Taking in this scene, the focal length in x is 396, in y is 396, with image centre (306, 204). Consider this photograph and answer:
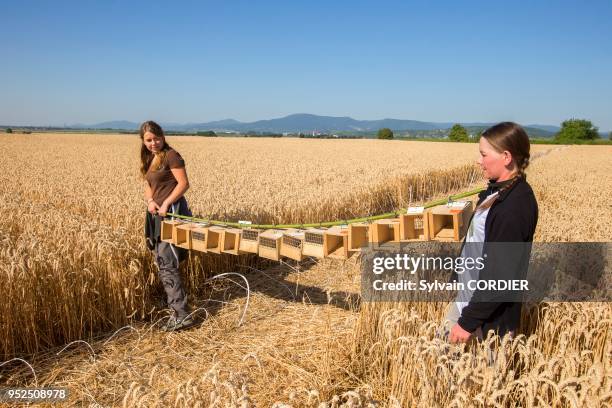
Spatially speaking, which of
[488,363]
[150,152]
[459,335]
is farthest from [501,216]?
[150,152]

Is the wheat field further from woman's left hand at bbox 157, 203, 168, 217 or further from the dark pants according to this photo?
woman's left hand at bbox 157, 203, 168, 217

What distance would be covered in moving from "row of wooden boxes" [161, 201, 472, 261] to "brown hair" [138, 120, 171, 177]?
764 mm

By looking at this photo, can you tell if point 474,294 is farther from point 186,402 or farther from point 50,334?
point 50,334

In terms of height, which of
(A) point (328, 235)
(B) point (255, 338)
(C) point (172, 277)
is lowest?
(B) point (255, 338)

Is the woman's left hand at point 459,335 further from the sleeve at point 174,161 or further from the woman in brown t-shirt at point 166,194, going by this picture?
the sleeve at point 174,161

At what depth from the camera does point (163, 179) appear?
4.84m

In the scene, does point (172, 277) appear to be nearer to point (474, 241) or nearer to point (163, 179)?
point (163, 179)

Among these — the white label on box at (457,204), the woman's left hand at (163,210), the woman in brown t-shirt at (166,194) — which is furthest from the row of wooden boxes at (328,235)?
the woman in brown t-shirt at (166,194)

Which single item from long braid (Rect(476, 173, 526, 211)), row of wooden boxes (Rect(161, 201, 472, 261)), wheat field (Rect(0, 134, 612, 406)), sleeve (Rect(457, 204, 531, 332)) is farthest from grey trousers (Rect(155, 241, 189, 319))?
long braid (Rect(476, 173, 526, 211))

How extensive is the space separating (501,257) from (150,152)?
4.21 m

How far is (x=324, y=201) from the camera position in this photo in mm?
9312

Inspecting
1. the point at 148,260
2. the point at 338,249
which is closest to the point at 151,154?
the point at 148,260

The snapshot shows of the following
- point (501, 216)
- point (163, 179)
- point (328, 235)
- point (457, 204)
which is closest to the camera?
point (501, 216)

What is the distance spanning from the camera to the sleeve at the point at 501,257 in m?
2.19
